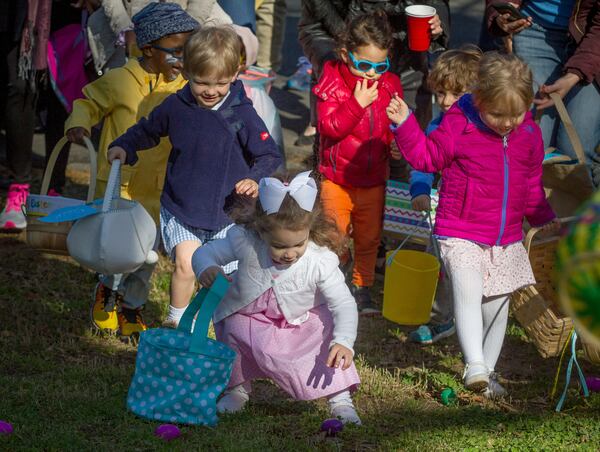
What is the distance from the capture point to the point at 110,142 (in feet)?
16.8

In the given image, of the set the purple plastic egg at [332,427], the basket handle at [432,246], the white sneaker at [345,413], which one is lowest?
the white sneaker at [345,413]

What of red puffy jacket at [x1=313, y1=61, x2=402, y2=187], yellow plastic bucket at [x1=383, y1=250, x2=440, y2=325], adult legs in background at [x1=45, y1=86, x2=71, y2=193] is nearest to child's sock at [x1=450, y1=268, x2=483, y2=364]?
yellow plastic bucket at [x1=383, y1=250, x2=440, y2=325]

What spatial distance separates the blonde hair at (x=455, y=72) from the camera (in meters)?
5.08

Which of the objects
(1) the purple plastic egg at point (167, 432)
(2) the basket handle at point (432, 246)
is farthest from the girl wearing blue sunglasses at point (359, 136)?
(1) the purple plastic egg at point (167, 432)

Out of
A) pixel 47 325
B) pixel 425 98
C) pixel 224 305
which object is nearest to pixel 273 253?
pixel 224 305

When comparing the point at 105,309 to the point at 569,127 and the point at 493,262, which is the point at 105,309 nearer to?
the point at 493,262

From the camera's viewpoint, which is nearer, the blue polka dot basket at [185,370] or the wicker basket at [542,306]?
the blue polka dot basket at [185,370]

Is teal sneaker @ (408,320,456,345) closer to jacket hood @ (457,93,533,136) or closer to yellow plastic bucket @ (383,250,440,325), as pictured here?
yellow plastic bucket @ (383,250,440,325)

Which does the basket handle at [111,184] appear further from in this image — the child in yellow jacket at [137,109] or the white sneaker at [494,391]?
the white sneaker at [494,391]

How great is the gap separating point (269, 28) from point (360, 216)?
4.52 m

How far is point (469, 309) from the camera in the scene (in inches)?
179

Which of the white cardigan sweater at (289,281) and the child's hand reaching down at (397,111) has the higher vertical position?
the child's hand reaching down at (397,111)

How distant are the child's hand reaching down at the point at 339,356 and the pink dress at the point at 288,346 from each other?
0.24m

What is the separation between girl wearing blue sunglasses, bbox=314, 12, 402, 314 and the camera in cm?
533
